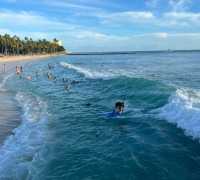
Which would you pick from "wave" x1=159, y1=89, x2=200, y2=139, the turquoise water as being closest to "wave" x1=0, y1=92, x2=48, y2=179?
the turquoise water

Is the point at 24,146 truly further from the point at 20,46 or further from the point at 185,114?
the point at 20,46

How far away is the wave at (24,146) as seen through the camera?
9672mm

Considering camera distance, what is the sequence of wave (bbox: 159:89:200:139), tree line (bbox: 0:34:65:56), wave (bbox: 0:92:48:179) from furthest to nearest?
1. tree line (bbox: 0:34:65:56)
2. wave (bbox: 159:89:200:139)
3. wave (bbox: 0:92:48:179)

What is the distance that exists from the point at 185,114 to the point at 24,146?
8.25m

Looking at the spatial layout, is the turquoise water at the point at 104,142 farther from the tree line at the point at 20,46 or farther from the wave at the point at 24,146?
the tree line at the point at 20,46

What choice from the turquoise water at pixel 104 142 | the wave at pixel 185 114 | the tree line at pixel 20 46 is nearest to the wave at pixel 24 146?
the turquoise water at pixel 104 142

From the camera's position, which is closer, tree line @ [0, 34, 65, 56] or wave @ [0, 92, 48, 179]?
wave @ [0, 92, 48, 179]

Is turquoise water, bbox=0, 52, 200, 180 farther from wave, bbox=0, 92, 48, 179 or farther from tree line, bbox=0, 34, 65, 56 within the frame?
tree line, bbox=0, 34, 65, 56

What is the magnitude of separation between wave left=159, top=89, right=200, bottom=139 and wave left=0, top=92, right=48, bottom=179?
20.9ft

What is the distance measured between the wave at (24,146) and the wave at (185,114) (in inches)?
250

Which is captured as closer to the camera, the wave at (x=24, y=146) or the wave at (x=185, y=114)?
the wave at (x=24, y=146)

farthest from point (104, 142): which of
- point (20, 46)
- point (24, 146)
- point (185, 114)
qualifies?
point (20, 46)

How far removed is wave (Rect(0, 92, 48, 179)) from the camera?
9.67 m

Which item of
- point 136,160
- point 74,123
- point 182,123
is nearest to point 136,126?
point 182,123
